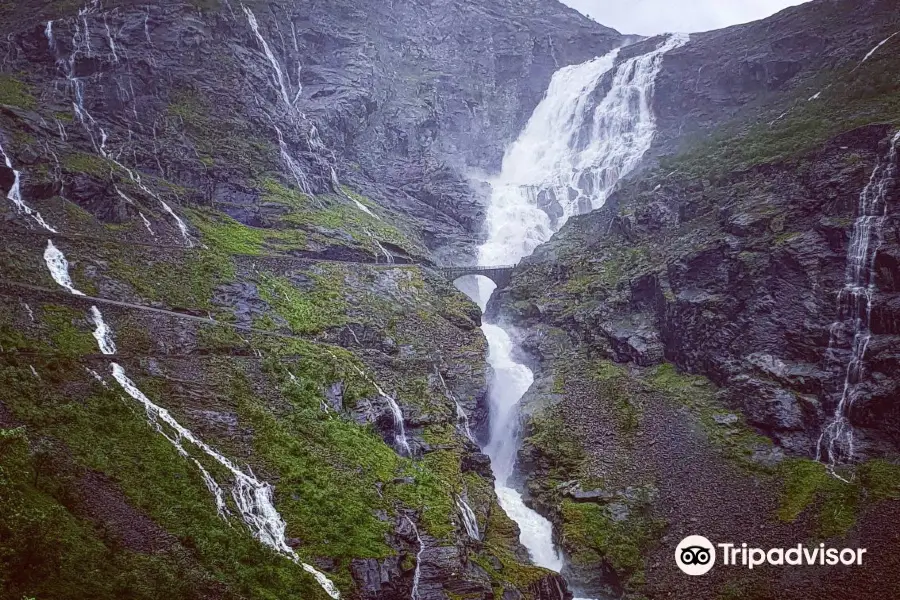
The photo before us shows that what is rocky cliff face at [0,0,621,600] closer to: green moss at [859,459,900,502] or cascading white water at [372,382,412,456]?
cascading white water at [372,382,412,456]

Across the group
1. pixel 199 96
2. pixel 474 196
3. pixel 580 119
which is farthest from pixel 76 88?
pixel 580 119

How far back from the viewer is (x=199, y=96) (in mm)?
66750

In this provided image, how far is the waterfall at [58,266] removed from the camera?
103ft

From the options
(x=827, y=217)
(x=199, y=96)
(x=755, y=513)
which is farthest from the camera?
(x=199, y=96)

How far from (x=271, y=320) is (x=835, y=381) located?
119 ft

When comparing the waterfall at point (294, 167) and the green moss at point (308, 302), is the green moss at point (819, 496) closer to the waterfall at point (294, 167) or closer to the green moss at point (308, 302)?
the green moss at point (308, 302)

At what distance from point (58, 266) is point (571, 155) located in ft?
235

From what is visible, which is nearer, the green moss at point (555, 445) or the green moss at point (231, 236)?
the green moss at point (555, 445)

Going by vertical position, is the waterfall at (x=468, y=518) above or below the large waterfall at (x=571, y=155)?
→ below

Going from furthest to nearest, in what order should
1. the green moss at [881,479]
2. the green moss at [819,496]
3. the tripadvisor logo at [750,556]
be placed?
the green moss at [881,479], the green moss at [819,496], the tripadvisor logo at [750,556]

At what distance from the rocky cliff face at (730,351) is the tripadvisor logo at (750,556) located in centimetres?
69

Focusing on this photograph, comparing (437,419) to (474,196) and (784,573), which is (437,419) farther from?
(474,196)

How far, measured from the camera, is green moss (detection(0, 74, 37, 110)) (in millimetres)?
51375

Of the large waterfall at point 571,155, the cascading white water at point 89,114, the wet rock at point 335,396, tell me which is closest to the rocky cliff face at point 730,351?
the large waterfall at point 571,155
